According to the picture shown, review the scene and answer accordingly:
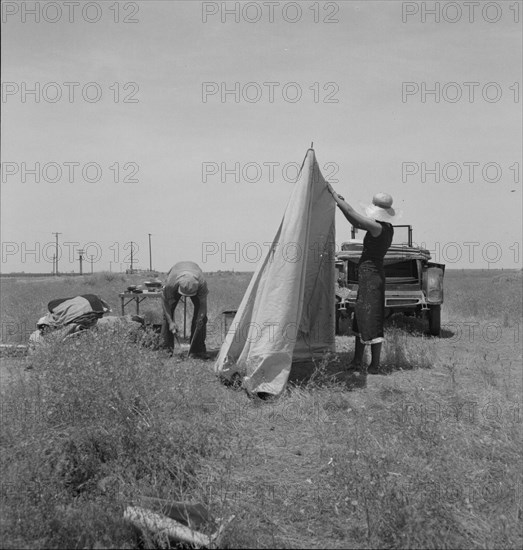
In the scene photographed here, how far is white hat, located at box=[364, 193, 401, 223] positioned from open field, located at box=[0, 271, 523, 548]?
194 centimetres

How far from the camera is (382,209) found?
6789mm

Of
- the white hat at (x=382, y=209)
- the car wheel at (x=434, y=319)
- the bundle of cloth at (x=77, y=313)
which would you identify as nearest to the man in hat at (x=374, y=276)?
the white hat at (x=382, y=209)

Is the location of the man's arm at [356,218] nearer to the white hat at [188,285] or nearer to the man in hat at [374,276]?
the man in hat at [374,276]

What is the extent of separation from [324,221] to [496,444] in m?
3.41

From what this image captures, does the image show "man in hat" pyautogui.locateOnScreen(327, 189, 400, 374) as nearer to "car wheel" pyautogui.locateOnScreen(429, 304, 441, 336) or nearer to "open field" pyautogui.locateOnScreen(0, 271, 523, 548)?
"open field" pyautogui.locateOnScreen(0, 271, 523, 548)

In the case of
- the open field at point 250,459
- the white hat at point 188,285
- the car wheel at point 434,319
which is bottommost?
the open field at point 250,459

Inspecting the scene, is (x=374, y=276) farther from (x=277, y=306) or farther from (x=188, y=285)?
(x=188, y=285)

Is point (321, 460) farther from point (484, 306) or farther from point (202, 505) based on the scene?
point (484, 306)

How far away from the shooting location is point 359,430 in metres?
4.67

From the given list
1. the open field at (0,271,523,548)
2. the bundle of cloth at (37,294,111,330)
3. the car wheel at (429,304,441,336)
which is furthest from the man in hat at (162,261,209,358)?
the car wheel at (429,304,441,336)

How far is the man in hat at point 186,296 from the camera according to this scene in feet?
23.6

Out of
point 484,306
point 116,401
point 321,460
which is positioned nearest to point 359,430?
point 321,460

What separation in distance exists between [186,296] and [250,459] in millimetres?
3321

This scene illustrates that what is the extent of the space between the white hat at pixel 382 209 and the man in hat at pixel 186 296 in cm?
209
